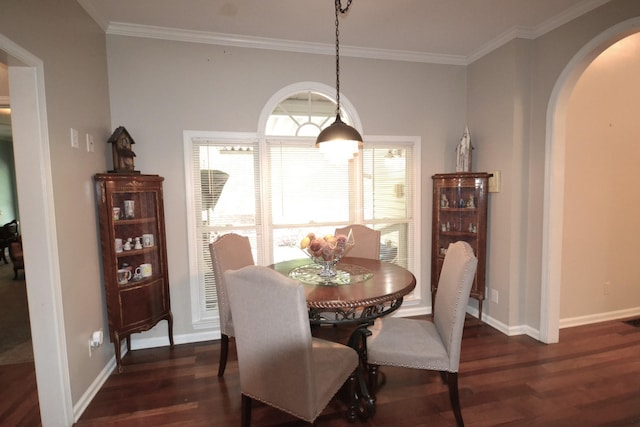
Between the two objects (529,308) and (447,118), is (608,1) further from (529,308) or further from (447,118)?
(529,308)

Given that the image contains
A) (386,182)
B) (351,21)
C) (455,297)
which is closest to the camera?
(455,297)

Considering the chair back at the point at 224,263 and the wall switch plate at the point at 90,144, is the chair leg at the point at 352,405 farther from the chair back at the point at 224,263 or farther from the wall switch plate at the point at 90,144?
the wall switch plate at the point at 90,144

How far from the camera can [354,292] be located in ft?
6.17

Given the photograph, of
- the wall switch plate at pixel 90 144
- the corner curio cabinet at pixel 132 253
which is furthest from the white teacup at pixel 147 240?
the wall switch plate at pixel 90 144

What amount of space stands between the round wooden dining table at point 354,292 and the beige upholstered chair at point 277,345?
27cm

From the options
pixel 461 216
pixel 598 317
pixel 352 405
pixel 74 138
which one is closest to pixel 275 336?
pixel 352 405

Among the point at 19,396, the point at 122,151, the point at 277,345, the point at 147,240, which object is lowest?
the point at 19,396

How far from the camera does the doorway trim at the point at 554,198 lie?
2656 mm

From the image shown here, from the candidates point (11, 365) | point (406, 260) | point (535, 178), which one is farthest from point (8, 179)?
point (535, 178)

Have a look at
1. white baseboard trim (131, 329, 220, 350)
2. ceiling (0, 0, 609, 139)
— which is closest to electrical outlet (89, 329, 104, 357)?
white baseboard trim (131, 329, 220, 350)

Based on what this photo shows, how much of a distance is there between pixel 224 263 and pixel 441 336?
153 centimetres

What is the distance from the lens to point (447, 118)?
3.48 metres

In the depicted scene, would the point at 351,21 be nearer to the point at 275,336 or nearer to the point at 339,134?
the point at 339,134

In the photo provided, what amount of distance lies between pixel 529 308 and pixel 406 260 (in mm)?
1185
